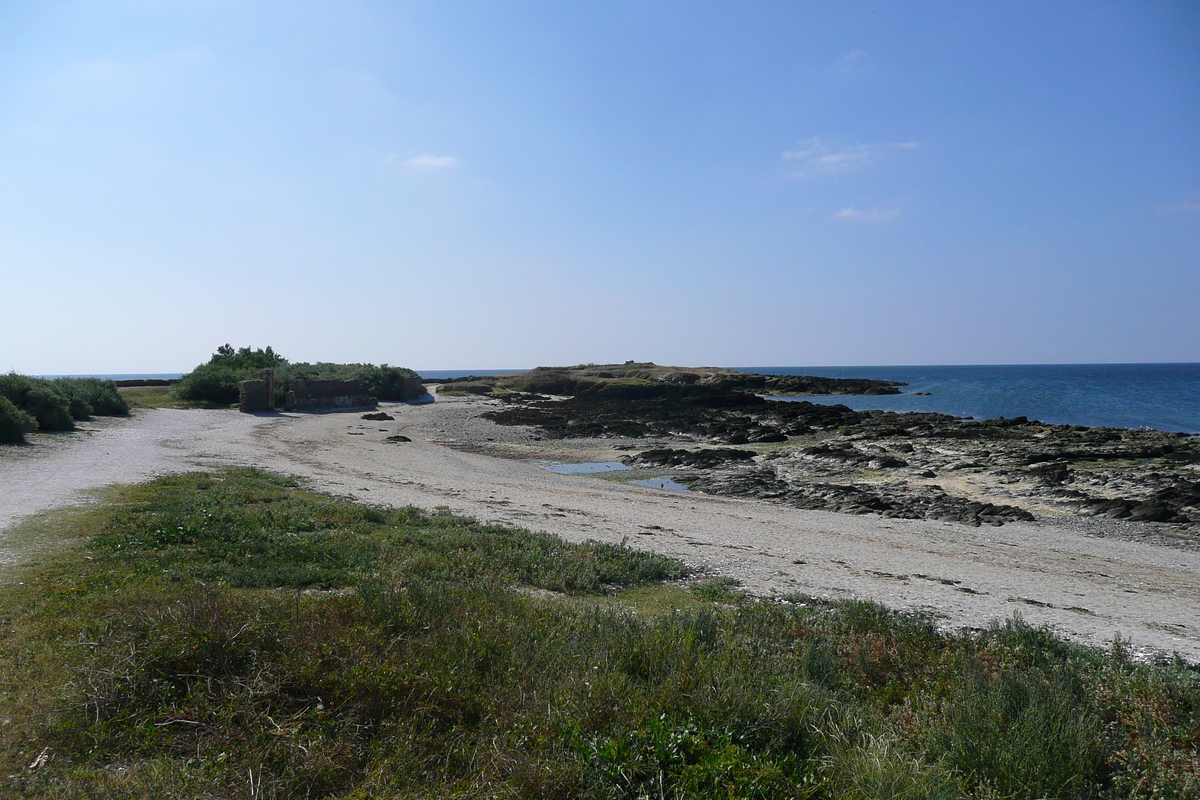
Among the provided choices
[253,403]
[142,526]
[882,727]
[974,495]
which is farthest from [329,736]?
[253,403]

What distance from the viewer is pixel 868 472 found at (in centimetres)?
2405

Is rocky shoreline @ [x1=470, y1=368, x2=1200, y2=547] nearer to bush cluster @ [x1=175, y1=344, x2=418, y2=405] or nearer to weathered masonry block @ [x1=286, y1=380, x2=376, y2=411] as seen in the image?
weathered masonry block @ [x1=286, y1=380, x2=376, y2=411]

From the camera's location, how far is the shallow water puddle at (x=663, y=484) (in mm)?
21969

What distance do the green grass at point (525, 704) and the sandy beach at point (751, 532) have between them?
248 centimetres

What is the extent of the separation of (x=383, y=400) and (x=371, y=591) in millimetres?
50793

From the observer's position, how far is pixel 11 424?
1939cm

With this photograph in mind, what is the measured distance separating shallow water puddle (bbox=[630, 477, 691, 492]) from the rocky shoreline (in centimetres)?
51

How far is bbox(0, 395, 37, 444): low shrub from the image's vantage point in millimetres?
19172

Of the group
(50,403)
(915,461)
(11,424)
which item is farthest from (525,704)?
(50,403)

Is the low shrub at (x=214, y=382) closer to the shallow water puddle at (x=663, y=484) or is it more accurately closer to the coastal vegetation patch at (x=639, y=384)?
Result: the coastal vegetation patch at (x=639, y=384)

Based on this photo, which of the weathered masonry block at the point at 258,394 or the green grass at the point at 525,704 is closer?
the green grass at the point at 525,704

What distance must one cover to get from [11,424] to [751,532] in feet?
69.4

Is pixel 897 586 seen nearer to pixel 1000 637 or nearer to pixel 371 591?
pixel 1000 637

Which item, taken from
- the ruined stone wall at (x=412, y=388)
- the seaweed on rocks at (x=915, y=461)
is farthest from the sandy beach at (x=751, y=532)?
the ruined stone wall at (x=412, y=388)
